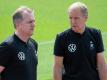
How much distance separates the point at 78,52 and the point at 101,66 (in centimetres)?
38

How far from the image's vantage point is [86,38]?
223 inches

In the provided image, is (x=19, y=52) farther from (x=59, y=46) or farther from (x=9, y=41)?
(x=59, y=46)

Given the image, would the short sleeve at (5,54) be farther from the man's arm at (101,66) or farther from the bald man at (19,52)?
the man's arm at (101,66)

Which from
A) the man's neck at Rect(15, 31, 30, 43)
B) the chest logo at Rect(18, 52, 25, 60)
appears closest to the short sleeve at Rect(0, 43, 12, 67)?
the chest logo at Rect(18, 52, 25, 60)

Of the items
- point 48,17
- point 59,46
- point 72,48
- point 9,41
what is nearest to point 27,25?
point 9,41

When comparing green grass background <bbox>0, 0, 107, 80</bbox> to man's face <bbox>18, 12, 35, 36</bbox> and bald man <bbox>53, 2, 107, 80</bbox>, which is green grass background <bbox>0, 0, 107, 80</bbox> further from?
man's face <bbox>18, 12, 35, 36</bbox>

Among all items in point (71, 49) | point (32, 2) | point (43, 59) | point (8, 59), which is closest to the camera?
point (8, 59)

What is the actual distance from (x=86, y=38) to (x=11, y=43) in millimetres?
1116

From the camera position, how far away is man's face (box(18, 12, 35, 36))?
16.7 ft

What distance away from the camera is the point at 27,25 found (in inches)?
201

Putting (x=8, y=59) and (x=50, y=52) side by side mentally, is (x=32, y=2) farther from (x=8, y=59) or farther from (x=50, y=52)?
(x=8, y=59)

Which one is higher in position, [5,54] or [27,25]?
[27,25]

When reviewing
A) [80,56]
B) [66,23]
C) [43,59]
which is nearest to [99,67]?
[80,56]

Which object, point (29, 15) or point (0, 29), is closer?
point (29, 15)
